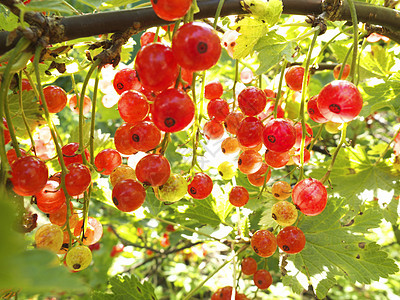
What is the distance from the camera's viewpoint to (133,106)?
869mm

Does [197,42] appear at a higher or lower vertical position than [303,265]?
higher

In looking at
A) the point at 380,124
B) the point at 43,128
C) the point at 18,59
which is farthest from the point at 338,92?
the point at 380,124

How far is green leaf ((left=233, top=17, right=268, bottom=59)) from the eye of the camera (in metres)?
0.86

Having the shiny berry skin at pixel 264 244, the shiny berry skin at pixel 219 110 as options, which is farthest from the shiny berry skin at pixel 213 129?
the shiny berry skin at pixel 264 244

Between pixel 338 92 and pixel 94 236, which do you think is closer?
pixel 338 92

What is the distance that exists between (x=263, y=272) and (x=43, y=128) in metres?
1.02

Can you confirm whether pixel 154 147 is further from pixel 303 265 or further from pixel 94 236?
pixel 303 265

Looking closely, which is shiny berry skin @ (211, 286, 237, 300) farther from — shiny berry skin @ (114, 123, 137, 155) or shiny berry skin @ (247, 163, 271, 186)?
shiny berry skin @ (114, 123, 137, 155)

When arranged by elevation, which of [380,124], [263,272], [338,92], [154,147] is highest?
[338,92]

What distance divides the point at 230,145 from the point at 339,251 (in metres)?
0.61

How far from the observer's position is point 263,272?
1337 mm

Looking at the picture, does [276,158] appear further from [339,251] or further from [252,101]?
[339,251]

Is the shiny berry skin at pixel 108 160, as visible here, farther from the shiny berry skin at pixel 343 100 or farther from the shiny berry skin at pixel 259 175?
the shiny berry skin at pixel 343 100

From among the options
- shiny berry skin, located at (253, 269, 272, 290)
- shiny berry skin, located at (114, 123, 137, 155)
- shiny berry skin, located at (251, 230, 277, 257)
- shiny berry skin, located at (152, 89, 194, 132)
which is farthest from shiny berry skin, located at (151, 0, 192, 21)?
shiny berry skin, located at (253, 269, 272, 290)
